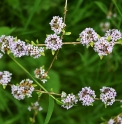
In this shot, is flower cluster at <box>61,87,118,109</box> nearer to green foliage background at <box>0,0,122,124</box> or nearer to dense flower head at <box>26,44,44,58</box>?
dense flower head at <box>26,44,44,58</box>

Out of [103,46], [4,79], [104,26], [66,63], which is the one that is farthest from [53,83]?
[103,46]

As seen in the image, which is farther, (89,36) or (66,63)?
(66,63)

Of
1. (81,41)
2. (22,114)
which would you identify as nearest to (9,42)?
(81,41)

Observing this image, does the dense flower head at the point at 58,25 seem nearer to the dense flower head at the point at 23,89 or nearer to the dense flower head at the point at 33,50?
the dense flower head at the point at 33,50

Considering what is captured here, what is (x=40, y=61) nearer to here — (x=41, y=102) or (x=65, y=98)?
(x=41, y=102)

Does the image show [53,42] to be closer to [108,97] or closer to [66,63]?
[108,97]

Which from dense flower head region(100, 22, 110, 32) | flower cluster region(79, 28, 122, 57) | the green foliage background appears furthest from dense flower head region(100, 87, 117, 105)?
dense flower head region(100, 22, 110, 32)
